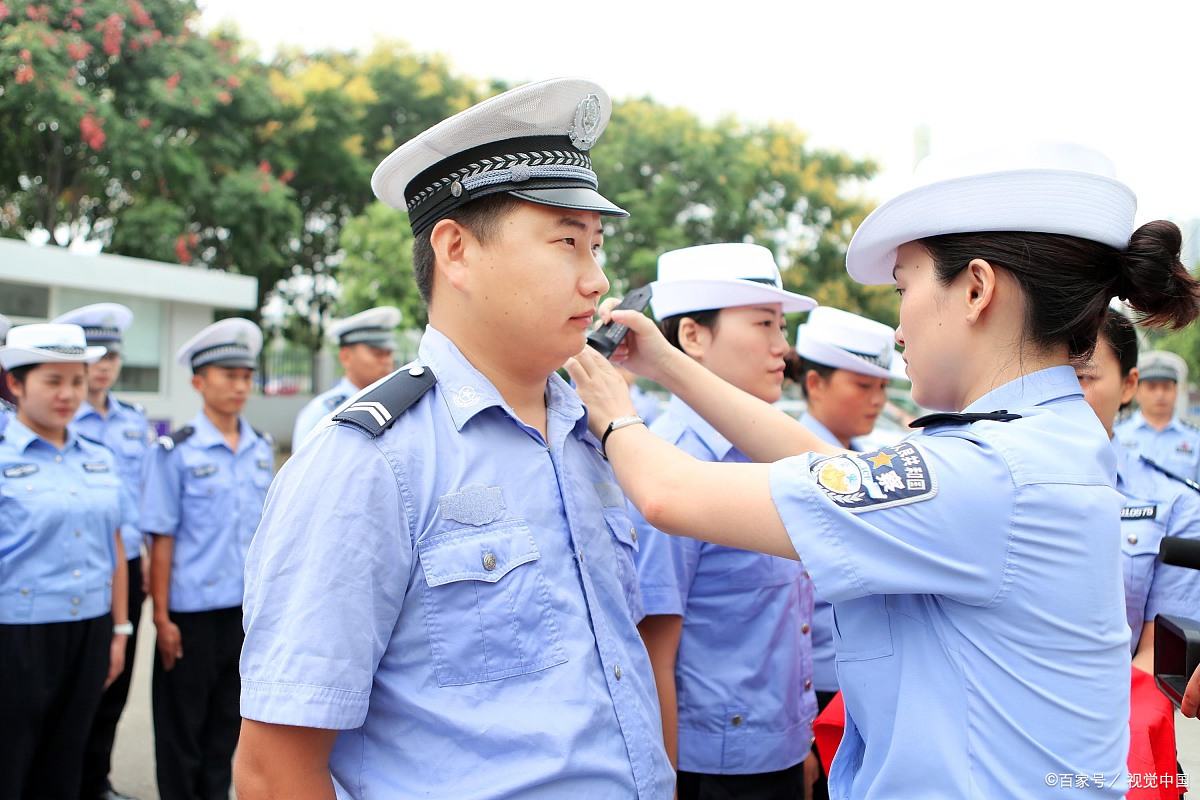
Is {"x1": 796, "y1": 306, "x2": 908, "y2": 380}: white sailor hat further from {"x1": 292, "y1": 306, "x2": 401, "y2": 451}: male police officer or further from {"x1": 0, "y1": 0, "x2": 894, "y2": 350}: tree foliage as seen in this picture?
{"x1": 0, "y1": 0, "x2": 894, "y2": 350}: tree foliage

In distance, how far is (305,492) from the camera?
141 cm

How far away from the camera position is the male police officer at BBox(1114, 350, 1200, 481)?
6.89 m

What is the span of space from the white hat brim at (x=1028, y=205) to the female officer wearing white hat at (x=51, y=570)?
A: 3.72m

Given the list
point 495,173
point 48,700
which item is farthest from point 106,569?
point 495,173

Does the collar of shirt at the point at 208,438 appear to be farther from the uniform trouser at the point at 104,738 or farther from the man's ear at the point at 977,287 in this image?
the man's ear at the point at 977,287

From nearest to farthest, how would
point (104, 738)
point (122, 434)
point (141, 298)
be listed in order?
point (104, 738), point (122, 434), point (141, 298)

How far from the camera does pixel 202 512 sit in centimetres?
436

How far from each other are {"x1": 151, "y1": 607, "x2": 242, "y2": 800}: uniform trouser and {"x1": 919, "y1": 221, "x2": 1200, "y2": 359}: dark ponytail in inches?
155

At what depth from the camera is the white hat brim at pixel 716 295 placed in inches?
106

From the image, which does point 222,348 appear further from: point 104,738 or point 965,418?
point 965,418

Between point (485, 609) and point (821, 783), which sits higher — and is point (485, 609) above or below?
above

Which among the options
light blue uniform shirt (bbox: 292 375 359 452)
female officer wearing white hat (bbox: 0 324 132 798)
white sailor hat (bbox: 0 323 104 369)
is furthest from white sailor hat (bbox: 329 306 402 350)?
female officer wearing white hat (bbox: 0 324 132 798)

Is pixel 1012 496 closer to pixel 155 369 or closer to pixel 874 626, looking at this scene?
pixel 874 626

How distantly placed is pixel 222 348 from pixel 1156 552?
441 centimetres
